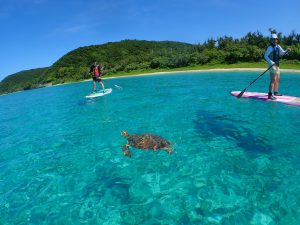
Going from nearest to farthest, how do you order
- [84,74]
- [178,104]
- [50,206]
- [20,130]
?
[50,206] < [20,130] < [178,104] < [84,74]

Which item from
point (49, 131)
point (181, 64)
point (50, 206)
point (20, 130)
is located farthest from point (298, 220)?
point (181, 64)

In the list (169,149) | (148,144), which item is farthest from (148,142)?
(169,149)

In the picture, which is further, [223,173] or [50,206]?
[223,173]

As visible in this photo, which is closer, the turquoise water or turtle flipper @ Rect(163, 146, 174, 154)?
the turquoise water

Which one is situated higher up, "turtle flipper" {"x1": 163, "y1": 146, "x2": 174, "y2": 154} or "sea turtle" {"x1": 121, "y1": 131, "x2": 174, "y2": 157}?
"sea turtle" {"x1": 121, "y1": 131, "x2": 174, "y2": 157}

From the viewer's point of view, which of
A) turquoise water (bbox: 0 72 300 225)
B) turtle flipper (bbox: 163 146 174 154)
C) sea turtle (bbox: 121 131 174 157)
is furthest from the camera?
sea turtle (bbox: 121 131 174 157)

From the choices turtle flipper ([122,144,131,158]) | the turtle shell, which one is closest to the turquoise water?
turtle flipper ([122,144,131,158])

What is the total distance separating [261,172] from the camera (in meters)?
8.31

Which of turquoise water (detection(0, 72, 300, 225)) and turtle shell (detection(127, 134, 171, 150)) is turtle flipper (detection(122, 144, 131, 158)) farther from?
turtle shell (detection(127, 134, 171, 150))

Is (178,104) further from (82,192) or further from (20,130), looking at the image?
(82,192)

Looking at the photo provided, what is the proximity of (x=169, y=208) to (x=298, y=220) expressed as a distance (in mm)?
2914

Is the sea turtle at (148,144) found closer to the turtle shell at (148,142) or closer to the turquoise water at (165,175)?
the turtle shell at (148,142)

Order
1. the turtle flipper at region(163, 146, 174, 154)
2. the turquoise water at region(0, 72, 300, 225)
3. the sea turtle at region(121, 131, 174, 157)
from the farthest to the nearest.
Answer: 1. the sea turtle at region(121, 131, 174, 157)
2. the turtle flipper at region(163, 146, 174, 154)
3. the turquoise water at region(0, 72, 300, 225)

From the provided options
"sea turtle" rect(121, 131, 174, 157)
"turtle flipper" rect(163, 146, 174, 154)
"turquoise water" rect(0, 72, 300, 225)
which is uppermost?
"sea turtle" rect(121, 131, 174, 157)
